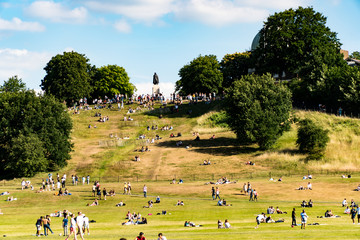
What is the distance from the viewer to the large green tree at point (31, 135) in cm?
7712

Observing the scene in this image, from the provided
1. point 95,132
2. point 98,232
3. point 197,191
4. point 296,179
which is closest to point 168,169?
point 197,191

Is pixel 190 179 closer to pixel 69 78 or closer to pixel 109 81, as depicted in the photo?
pixel 69 78

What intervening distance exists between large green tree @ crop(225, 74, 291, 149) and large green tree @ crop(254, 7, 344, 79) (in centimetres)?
1778

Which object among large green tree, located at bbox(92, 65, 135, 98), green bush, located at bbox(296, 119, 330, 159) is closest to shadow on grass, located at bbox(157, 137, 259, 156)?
green bush, located at bbox(296, 119, 330, 159)

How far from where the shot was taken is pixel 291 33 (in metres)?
105

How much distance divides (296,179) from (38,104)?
45.4 metres

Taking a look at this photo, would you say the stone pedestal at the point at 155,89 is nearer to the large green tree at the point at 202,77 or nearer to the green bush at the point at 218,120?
the large green tree at the point at 202,77

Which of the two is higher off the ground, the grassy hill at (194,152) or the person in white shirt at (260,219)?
the grassy hill at (194,152)

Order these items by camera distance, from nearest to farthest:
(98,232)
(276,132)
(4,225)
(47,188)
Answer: (98,232) < (4,225) < (47,188) < (276,132)

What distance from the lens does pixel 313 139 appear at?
7844 cm

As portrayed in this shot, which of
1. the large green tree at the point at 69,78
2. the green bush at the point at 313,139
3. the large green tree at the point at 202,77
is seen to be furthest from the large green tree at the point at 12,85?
the green bush at the point at 313,139

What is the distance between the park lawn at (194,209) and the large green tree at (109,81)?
82.7 metres

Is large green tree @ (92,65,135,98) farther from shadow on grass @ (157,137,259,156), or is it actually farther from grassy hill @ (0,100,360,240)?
shadow on grass @ (157,137,259,156)

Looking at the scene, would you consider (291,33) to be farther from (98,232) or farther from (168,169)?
(98,232)
